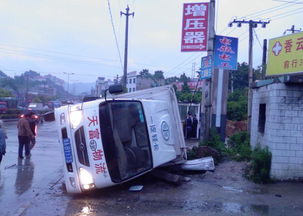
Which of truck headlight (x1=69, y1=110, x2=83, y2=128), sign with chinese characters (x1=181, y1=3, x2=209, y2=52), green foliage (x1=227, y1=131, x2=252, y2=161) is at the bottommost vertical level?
green foliage (x1=227, y1=131, x2=252, y2=161)

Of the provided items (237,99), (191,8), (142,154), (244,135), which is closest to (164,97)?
(142,154)

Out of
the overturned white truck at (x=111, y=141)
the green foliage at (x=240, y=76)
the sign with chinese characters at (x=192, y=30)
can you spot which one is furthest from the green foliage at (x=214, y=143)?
the green foliage at (x=240, y=76)

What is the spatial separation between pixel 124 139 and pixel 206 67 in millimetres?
4273

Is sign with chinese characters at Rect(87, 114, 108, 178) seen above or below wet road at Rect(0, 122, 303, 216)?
above

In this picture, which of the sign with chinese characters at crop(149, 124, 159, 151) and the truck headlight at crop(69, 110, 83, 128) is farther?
the sign with chinese characters at crop(149, 124, 159, 151)

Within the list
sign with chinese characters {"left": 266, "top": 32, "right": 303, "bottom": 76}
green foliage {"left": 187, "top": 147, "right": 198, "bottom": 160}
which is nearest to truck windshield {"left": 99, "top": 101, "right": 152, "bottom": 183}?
green foliage {"left": 187, "top": 147, "right": 198, "bottom": 160}

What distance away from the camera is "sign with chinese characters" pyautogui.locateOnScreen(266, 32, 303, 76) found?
30.3ft

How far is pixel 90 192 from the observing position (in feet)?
27.8

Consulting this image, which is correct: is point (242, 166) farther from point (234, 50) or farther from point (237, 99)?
point (237, 99)

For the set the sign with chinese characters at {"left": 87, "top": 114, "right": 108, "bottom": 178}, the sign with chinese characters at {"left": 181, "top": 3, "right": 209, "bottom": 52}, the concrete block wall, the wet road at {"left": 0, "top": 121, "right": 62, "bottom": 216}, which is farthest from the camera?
the sign with chinese characters at {"left": 181, "top": 3, "right": 209, "bottom": 52}

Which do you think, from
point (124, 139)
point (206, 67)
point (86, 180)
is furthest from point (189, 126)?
point (86, 180)

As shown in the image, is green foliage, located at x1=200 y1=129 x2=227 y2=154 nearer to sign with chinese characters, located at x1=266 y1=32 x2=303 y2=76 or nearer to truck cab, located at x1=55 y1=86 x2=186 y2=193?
sign with chinese characters, located at x1=266 y1=32 x2=303 y2=76

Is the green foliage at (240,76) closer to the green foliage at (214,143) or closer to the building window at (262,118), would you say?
the green foliage at (214,143)

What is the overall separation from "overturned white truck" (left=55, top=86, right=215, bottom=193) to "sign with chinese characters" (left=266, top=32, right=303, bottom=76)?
3299 mm
